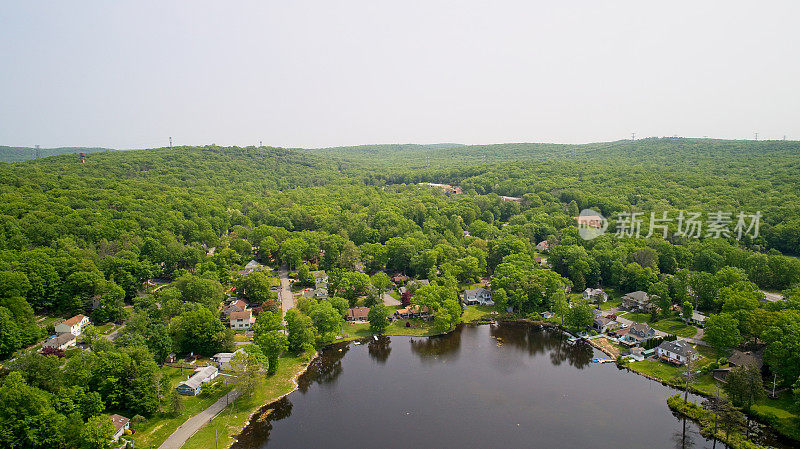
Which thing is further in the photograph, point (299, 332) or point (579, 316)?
point (579, 316)

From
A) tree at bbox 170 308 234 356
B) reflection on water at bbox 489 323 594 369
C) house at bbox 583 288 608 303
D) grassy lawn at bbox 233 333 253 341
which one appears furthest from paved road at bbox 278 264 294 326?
house at bbox 583 288 608 303

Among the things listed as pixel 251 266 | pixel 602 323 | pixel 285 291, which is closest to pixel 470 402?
pixel 602 323

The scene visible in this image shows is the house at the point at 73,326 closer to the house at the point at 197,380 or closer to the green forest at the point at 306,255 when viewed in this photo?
the green forest at the point at 306,255

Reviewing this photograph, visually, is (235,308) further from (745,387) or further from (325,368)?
(745,387)

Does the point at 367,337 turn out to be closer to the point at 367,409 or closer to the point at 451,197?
the point at 367,409

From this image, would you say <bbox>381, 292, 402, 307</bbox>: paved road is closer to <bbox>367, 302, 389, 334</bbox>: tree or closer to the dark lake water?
<bbox>367, 302, 389, 334</bbox>: tree

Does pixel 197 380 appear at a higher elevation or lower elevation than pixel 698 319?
lower

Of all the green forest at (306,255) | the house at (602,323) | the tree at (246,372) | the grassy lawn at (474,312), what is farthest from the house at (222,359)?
the house at (602,323)
